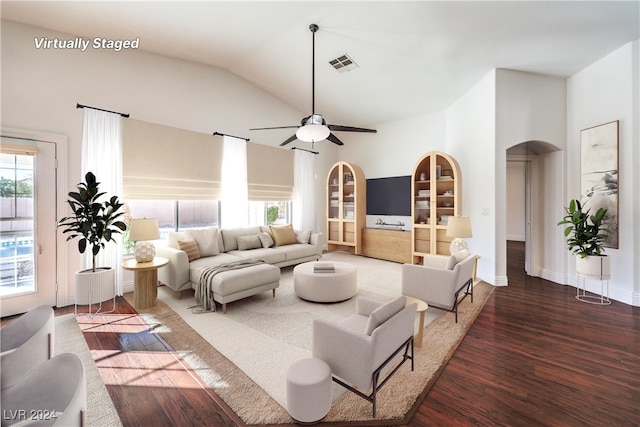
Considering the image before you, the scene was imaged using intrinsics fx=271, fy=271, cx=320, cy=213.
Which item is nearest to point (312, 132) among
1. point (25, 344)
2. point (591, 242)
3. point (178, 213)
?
point (25, 344)

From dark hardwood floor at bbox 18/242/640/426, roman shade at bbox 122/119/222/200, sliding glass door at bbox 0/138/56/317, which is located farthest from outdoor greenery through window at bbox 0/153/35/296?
dark hardwood floor at bbox 18/242/640/426

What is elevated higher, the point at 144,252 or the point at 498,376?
the point at 144,252

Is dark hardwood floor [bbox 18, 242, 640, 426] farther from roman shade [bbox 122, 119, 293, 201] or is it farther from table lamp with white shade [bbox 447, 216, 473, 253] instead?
roman shade [bbox 122, 119, 293, 201]

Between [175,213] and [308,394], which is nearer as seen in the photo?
[308,394]

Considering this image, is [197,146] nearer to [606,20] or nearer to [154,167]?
[154,167]

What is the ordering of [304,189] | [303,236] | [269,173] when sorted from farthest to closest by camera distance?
[304,189]
[269,173]
[303,236]

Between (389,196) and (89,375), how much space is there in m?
5.96

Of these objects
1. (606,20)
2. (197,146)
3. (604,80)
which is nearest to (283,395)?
(197,146)

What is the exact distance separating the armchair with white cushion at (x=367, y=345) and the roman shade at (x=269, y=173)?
457 centimetres

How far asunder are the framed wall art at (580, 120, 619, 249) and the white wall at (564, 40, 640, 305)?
6cm

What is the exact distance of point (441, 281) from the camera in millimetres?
3264

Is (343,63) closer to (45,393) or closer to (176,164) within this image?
(176,164)

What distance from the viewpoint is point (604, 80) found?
4109mm

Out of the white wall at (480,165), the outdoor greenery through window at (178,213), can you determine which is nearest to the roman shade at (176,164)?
the outdoor greenery through window at (178,213)
